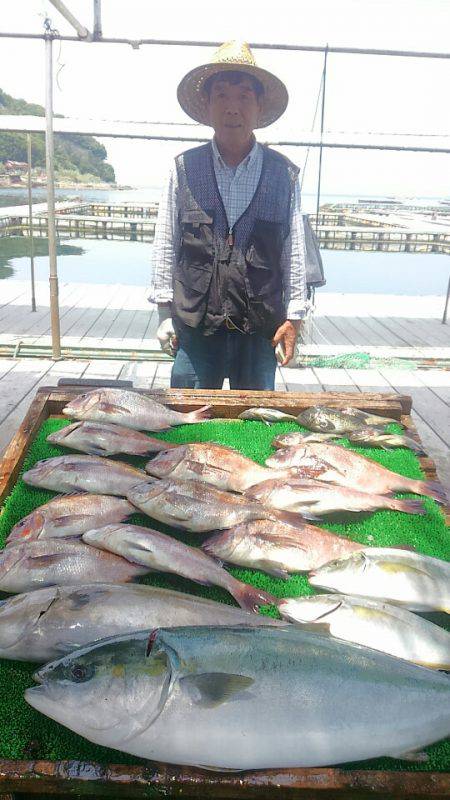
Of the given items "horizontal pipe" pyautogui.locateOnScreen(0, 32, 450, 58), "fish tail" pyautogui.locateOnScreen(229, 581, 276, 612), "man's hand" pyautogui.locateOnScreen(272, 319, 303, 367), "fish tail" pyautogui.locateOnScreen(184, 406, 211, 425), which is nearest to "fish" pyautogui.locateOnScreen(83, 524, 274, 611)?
"fish tail" pyautogui.locateOnScreen(229, 581, 276, 612)

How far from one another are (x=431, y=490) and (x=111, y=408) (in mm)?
1490

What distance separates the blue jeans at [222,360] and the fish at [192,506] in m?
1.36

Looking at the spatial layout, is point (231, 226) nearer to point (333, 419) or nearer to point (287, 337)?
point (287, 337)

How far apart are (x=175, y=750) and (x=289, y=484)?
1154 mm

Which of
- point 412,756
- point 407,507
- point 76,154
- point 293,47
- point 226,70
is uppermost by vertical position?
point 76,154

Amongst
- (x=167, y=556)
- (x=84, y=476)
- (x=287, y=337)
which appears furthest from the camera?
(x=287, y=337)

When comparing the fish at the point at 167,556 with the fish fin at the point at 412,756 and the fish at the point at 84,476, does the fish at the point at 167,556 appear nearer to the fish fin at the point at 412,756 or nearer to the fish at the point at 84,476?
the fish at the point at 84,476

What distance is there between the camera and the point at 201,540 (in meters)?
2.03

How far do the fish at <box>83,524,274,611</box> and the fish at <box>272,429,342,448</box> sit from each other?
2.85ft

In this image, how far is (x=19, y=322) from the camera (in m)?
7.85

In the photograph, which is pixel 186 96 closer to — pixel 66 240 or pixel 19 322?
pixel 19 322

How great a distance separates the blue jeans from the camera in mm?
3346

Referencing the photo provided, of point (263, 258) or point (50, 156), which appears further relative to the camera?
point (50, 156)

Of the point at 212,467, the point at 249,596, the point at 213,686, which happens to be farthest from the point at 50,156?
the point at 213,686
